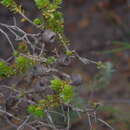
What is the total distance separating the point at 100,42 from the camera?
410cm

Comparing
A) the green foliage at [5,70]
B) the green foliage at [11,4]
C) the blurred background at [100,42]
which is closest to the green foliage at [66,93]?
the green foliage at [5,70]

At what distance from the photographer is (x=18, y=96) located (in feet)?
6.12

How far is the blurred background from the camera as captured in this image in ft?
11.4

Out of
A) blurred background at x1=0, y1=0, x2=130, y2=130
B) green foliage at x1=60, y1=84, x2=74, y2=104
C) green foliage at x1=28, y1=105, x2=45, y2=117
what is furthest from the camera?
blurred background at x1=0, y1=0, x2=130, y2=130

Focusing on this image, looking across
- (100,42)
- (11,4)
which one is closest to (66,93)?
(11,4)

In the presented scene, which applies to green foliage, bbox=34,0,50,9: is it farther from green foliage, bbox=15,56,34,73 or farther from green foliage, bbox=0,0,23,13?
green foliage, bbox=15,56,34,73

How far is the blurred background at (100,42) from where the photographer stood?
347 cm

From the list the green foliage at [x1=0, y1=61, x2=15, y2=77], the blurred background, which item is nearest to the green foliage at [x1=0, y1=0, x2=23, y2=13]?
the green foliage at [x1=0, y1=61, x2=15, y2=77]

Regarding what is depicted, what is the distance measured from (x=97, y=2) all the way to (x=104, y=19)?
0.21 m

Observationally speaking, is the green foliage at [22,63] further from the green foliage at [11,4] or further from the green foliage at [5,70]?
the green foliage at [11,4]

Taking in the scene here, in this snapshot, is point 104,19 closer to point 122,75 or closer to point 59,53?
point 122,75

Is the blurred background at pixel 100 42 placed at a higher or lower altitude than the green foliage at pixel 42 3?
lower

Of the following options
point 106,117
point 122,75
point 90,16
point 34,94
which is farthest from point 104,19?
point 34,94

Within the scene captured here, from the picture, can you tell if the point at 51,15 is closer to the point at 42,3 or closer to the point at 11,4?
the point at 42,3
